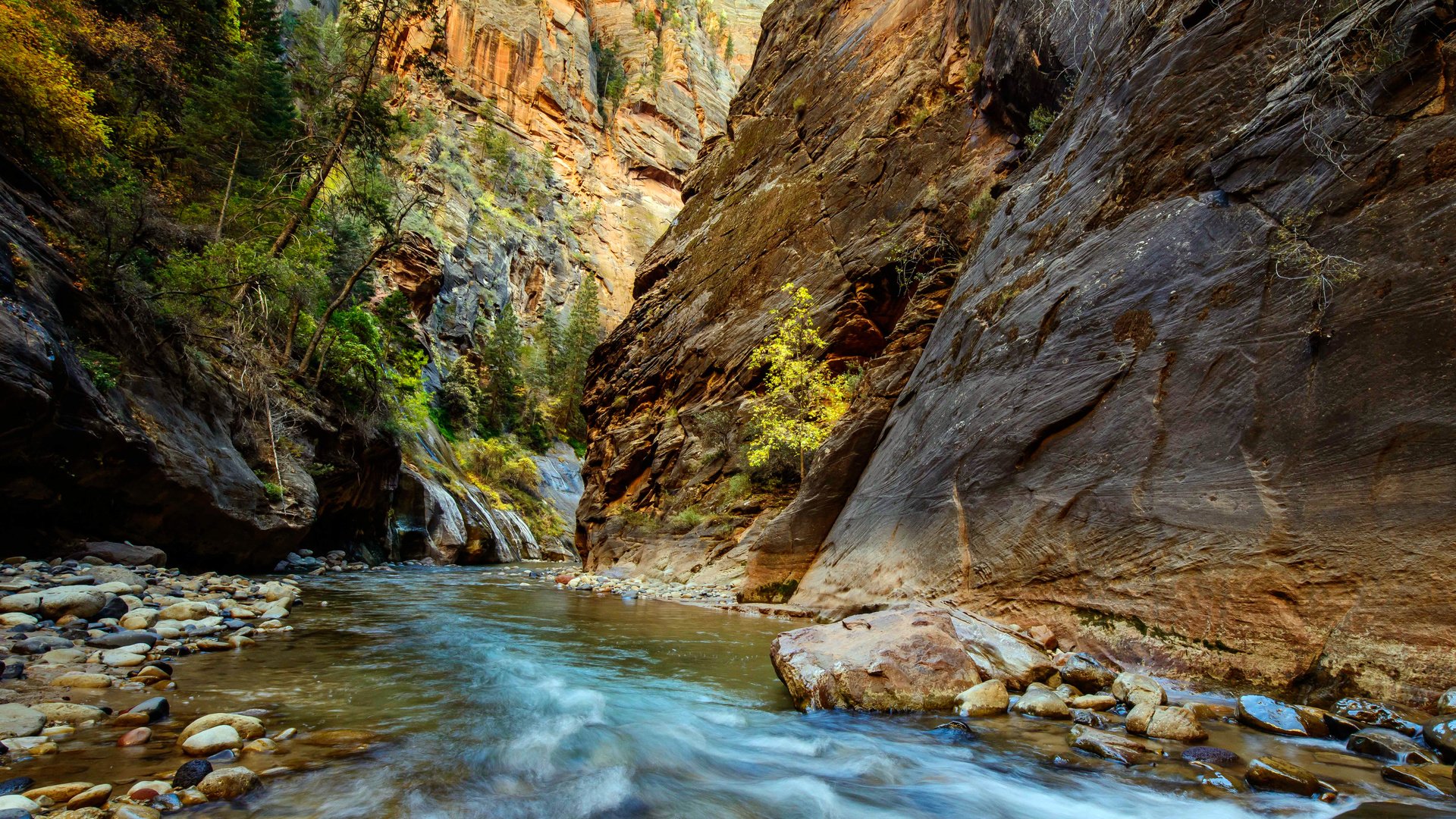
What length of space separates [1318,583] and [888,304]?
43.0 ft

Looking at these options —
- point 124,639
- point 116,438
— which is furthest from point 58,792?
point 116,438

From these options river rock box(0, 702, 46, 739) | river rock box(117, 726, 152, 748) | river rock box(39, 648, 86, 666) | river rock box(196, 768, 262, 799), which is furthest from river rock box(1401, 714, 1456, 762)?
river rock box(39, 648, 86, 666)

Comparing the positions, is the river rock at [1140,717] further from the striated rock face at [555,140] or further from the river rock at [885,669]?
the striated rock face at [555,140]

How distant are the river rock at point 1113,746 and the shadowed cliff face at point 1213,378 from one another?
161 centimetres

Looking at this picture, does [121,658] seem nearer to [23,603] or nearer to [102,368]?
[23,603]

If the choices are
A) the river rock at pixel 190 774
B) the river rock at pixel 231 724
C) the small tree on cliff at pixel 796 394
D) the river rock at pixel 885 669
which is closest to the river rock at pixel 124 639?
the river rock at pixel 231 724

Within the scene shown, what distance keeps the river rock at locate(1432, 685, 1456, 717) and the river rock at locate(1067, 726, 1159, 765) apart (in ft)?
5.52

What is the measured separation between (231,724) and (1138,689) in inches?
255

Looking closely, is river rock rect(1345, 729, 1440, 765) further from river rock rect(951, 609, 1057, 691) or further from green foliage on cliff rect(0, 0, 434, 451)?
green foliage on cliff rect(0, 0, 434, 451)

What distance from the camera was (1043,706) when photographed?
486cm

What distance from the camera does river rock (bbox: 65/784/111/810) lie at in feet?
9.37

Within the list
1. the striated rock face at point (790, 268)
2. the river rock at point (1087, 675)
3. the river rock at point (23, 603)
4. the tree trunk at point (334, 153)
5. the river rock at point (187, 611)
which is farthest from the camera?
the tree trunk at point (334, 153)

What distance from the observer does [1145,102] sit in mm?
7758

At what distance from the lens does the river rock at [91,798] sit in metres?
2.86
